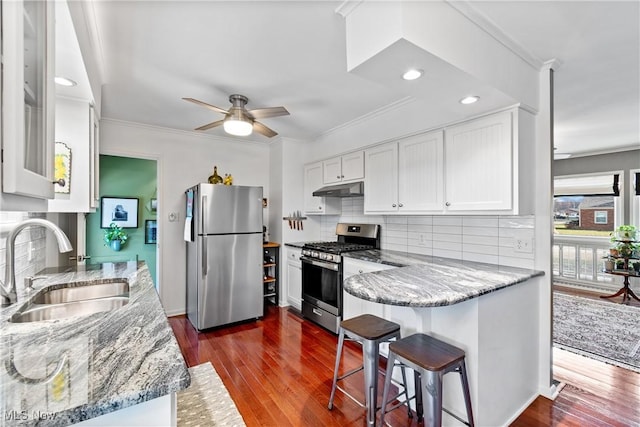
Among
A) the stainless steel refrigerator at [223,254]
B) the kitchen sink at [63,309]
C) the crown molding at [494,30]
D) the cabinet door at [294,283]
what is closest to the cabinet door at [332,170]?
the stainless steel refrigerator at [223,254]

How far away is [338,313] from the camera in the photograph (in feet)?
10.4

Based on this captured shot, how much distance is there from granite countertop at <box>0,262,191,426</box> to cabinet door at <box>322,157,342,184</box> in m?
2.72

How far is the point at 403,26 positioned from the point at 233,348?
298 cm

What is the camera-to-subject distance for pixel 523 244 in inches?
93.8

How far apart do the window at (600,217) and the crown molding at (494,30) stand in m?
4.65

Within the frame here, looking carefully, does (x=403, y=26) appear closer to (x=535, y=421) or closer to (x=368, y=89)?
(x=368, y=89)

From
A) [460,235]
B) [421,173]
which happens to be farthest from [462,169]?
[460,235]

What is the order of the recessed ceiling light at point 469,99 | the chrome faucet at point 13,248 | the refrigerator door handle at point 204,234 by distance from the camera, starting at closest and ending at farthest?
the chrome faucet at point 13,248 → the recessed ceiling light at point 469,99 → the refrigerator door handle at point 204,234

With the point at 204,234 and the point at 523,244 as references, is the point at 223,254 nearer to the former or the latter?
the point at 204,234

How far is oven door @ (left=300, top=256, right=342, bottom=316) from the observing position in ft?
10.5

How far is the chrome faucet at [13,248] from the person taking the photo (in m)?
1.26

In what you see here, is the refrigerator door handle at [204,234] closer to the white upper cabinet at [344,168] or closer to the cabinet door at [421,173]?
the white upper cabinet at [344,168]

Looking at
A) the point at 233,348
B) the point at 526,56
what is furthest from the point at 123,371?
the point at 526,56

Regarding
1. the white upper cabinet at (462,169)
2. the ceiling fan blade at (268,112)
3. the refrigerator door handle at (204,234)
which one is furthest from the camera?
the refrigerator door handle at (204,234)
